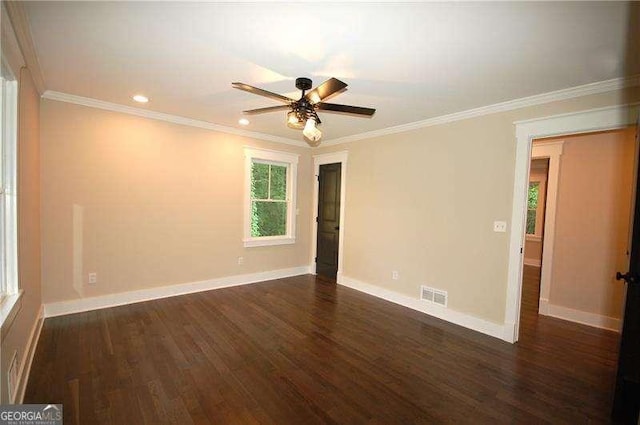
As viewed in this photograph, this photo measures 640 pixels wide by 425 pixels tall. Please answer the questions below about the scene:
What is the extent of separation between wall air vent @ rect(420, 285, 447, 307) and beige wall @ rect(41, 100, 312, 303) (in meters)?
2.74

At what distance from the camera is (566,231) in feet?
12.5

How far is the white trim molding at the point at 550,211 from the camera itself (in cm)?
389

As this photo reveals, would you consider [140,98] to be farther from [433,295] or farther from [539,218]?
[539,218]

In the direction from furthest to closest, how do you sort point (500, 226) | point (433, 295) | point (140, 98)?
point (433, 295) → point (140, 98) → point (500, 226)

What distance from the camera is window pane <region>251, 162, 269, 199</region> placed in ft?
16.2

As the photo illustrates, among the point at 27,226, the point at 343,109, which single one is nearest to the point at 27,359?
the point at 27,226

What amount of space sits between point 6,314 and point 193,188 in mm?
2692

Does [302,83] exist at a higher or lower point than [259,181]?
higher

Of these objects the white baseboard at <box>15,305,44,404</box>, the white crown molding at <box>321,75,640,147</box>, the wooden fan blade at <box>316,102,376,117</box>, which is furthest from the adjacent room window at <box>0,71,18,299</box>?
the white crown molding at <box>321,75,640,147</box>

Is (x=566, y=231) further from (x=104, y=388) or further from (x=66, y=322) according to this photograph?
(x=66, y=322)

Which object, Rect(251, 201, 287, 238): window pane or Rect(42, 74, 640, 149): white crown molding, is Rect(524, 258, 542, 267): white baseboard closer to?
Rect(42, 74, 640, 149): white crown molding

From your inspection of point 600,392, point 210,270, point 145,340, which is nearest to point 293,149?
point 210,270

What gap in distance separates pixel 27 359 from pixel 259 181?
11.4 feet

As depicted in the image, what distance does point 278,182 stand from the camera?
5297 mm
